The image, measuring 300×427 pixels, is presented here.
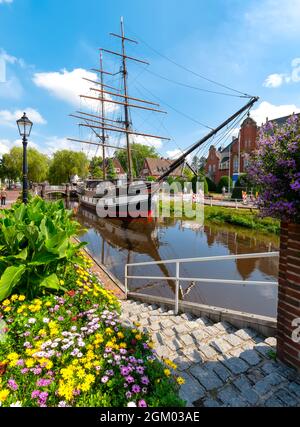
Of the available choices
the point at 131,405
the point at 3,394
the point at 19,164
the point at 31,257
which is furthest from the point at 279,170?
the point at 19,164

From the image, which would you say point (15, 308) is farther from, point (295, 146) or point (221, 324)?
point (295, 146)

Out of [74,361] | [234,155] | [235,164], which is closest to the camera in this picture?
[74,361]

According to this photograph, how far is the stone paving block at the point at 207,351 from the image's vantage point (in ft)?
8.40

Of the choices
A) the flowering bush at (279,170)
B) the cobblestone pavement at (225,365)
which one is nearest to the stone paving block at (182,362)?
the cobblestone pavement at (225,365)

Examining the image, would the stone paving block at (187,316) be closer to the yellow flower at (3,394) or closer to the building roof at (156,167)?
the yellow flower at (3,394)

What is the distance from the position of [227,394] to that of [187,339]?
3.20ft

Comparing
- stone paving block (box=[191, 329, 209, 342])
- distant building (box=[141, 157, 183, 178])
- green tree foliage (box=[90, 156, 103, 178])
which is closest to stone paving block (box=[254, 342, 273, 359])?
stone paving block (box=[191, 329, 209, 342])

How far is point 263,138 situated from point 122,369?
8.59ft

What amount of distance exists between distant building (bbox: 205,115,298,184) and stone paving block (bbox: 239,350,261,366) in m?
32.5

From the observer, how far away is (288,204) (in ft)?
6.56

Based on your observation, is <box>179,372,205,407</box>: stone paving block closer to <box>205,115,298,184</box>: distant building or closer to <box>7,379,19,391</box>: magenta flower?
<box>7,379,19,391</box>: magenta flower

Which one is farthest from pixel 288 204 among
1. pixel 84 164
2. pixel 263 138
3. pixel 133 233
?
pixel 84 164

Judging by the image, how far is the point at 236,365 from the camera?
7.80 ft

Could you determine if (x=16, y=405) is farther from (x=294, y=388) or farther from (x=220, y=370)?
(x=294, y=388)
